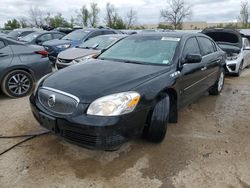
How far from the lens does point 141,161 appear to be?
2854 mm

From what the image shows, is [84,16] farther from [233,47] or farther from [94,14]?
[233,47]

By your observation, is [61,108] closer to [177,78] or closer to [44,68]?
[177,78]

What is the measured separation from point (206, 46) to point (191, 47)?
96 centimetres

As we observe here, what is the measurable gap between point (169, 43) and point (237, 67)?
492cm

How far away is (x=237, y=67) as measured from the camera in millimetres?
7625

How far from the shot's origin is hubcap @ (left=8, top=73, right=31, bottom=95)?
504cm

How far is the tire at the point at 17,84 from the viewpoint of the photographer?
4945mm

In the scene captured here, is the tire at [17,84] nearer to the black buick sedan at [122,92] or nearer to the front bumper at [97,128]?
the black buick sedan at [122,92]

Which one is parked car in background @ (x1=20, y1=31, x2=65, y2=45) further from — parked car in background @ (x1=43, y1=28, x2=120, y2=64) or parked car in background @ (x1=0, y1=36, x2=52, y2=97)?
parked car in background @ (x1=0, y1=36, x2=52, y2=97)

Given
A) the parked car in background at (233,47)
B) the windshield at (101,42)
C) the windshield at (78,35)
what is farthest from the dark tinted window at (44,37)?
the parked car in background at (233,47)

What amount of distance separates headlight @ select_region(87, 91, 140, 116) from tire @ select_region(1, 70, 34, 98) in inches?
130

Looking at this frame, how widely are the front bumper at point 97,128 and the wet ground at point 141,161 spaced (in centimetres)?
38

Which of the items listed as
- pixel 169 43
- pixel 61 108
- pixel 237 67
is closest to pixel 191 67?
pixel 169 43

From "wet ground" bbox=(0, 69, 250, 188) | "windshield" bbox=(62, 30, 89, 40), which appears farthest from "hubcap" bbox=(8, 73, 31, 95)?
"windshield" bbox=(62, 30, 89, 40)
